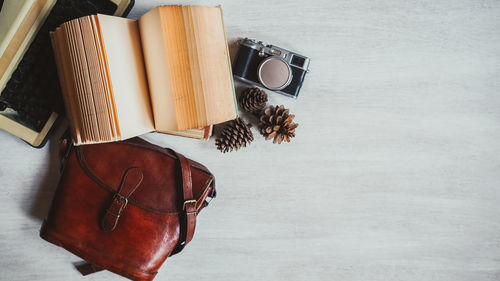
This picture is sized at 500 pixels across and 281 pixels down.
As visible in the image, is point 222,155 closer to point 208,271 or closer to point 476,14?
point 208,271

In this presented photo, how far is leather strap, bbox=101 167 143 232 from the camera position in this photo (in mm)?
636

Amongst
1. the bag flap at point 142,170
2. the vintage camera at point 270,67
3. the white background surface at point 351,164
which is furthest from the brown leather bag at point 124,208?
the vintage camera at point 270,67

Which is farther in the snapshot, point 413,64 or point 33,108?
point 413,64

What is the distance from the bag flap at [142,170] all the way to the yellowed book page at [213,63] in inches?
5.8

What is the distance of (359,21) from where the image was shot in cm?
75

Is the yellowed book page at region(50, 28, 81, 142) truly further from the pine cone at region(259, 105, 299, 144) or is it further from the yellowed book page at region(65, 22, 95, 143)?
the pine cone at region(259, 105, 299, 144)

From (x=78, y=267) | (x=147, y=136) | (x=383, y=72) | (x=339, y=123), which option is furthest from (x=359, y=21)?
(x=78, y=267)

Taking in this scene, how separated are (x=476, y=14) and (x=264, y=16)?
0.47m

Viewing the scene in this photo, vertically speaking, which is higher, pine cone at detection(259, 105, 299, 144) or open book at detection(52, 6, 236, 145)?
open book at detection(52, 6, 236, 145)

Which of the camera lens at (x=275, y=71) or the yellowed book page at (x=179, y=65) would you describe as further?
the camera lens at (x=275, y=71)

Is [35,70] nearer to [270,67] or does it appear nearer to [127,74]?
[127,74]

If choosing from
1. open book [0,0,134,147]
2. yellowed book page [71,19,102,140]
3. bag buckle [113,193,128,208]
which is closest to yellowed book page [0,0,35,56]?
open book [0,0,134,147]

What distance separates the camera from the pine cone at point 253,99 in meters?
0.70

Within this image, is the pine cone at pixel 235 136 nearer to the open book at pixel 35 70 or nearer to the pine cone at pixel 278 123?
the pine cone at pixel 278 123
